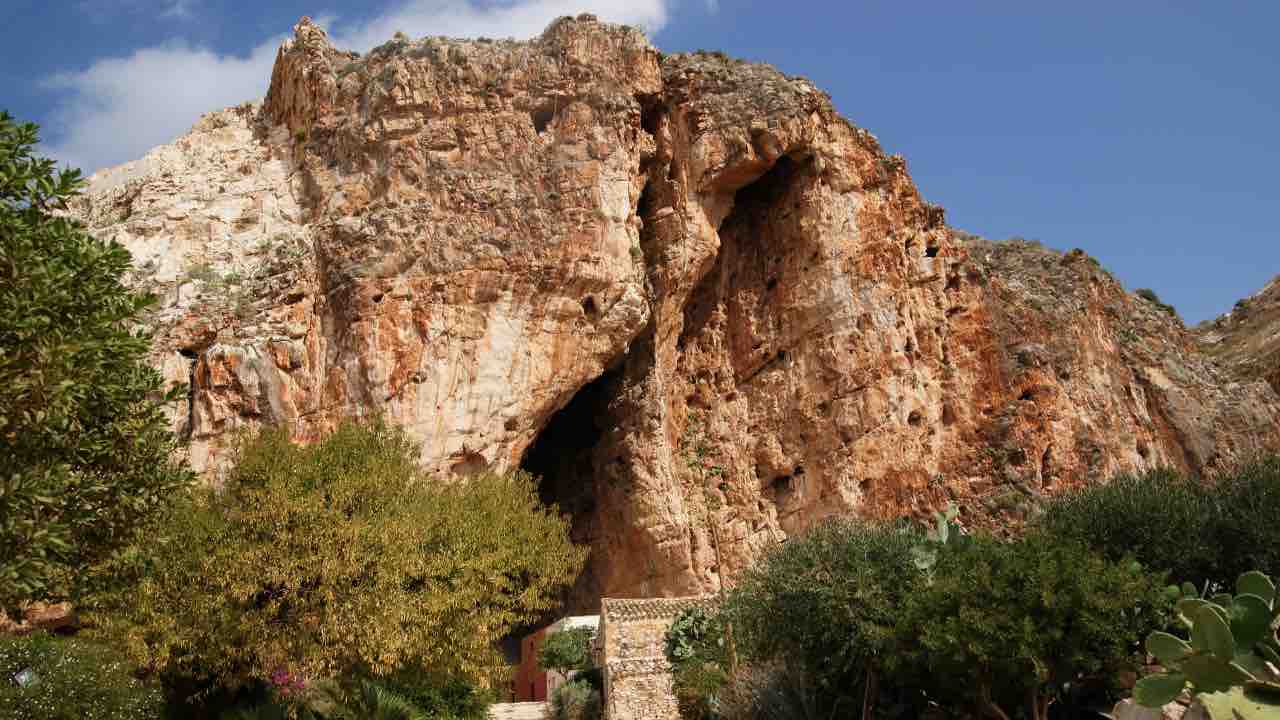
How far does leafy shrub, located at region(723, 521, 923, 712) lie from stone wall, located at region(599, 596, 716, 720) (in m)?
4.60

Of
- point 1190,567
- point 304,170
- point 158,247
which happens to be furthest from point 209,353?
point 1190,567

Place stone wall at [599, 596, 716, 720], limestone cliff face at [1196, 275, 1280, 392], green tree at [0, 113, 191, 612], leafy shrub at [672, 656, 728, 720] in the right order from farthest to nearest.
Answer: limestone cliff face at [1196, 275, 1280, 392]
stone wall at [599, 596, 716, 720]
leafy shrub at [672, 656, 728, 720]
green tree at [0, 113, 191, 612]

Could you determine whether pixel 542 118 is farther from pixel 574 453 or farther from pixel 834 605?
pixel 834 605

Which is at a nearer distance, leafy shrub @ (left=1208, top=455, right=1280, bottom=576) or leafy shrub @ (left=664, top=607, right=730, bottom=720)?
leafy shrub @ (left=1208, top=455, right=1280, bottom=576)

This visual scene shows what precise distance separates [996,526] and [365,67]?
1998cm

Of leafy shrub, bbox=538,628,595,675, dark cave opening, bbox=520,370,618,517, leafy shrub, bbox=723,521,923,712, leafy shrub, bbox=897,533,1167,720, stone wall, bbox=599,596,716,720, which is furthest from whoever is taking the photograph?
dark cave opening, bbox=520,370,618,517

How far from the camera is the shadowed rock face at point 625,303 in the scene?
2469cm

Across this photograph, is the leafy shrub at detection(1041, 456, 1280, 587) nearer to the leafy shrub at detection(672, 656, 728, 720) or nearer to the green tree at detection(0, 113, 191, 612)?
the leafy shrub at detection(672, 656, 728, 720)

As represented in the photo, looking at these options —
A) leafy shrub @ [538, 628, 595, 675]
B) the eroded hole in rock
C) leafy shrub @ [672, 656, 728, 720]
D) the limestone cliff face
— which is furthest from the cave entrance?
the limestone cliff face

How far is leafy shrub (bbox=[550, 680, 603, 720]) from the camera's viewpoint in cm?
2445

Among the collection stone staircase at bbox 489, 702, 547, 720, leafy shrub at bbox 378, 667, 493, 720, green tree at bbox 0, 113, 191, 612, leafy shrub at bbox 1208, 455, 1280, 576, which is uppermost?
green tree at bbox 0, 113, 191, 612

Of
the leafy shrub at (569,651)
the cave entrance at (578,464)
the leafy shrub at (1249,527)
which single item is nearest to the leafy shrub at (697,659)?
the leafy shrub at (569,651)

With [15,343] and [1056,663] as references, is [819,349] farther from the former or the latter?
[15,343]

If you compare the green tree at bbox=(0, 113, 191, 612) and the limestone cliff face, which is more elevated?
the limestone cliff face
